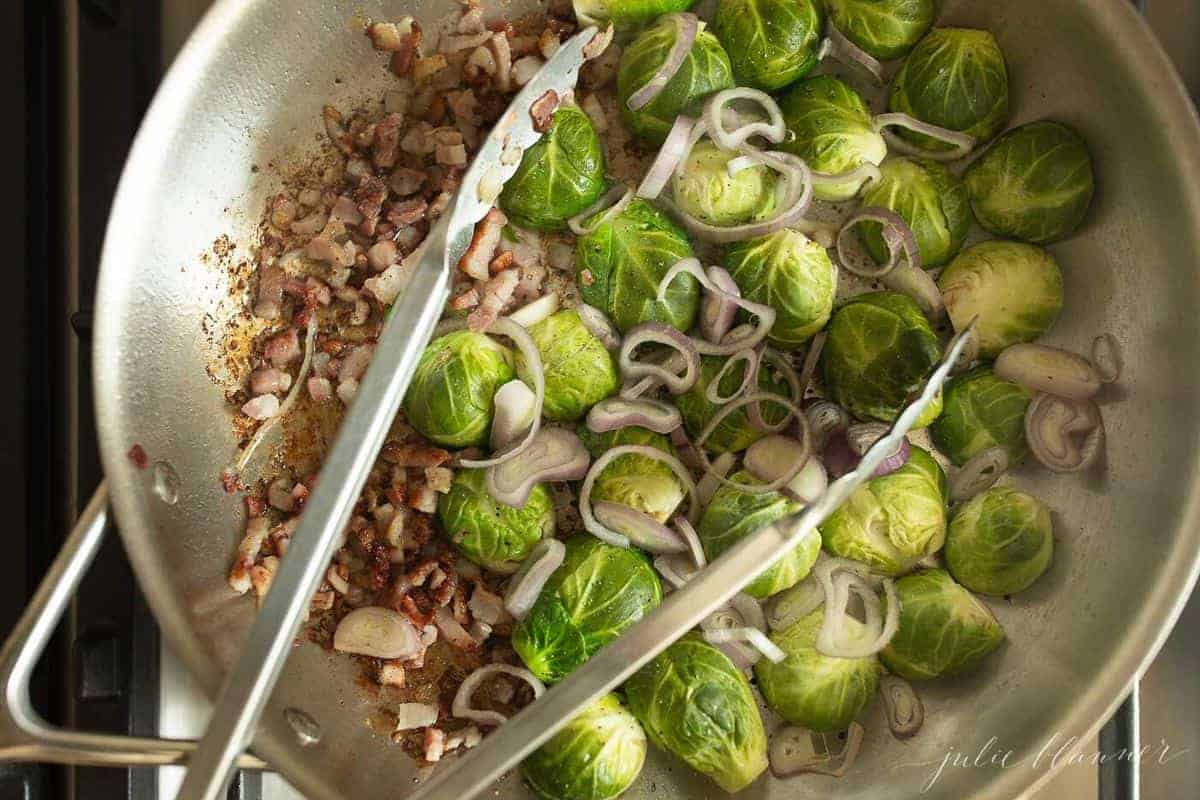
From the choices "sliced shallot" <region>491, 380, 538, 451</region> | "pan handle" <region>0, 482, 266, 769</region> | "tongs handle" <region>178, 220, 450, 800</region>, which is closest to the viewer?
"tongs handle" <region>178, 220, 450, 800</region>

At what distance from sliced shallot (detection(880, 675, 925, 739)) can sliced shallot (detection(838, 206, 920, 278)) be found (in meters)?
0.99

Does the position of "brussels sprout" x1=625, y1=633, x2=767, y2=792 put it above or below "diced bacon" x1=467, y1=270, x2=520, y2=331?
below

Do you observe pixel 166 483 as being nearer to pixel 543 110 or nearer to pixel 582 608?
pixel 582 608

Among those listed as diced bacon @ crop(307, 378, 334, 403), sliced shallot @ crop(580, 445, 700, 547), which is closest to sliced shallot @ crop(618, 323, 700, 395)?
sliced shallot @ crop(580, 445, 700, 547)

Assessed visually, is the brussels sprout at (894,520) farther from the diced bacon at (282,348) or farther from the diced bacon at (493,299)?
the diced bacon at (282,348)

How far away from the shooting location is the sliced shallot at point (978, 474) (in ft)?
6.96

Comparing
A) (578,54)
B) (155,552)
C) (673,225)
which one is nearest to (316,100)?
(578,54)

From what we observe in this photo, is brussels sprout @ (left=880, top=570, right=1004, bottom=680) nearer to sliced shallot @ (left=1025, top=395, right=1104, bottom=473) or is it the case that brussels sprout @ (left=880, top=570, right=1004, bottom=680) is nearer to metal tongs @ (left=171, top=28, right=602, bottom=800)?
sliced shallot @ (left=1025, top=395, right=1104, bottom=473)

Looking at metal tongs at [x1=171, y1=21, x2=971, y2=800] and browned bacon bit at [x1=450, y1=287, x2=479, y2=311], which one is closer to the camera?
metal tongs at [x1=171, y1=21, x2=971, y2=800]

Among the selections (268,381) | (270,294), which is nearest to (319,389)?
(268,381)

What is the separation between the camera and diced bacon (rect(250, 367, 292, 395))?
2102 mm

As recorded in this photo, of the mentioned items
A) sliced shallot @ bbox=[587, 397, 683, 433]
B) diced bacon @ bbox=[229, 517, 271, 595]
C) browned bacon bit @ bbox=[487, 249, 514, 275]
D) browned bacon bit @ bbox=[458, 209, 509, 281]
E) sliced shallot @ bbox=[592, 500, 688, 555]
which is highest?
browned bacon bit @ bbox=[458, 209, 509, 281]

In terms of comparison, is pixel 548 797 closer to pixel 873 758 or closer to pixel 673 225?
pixel 873 758
